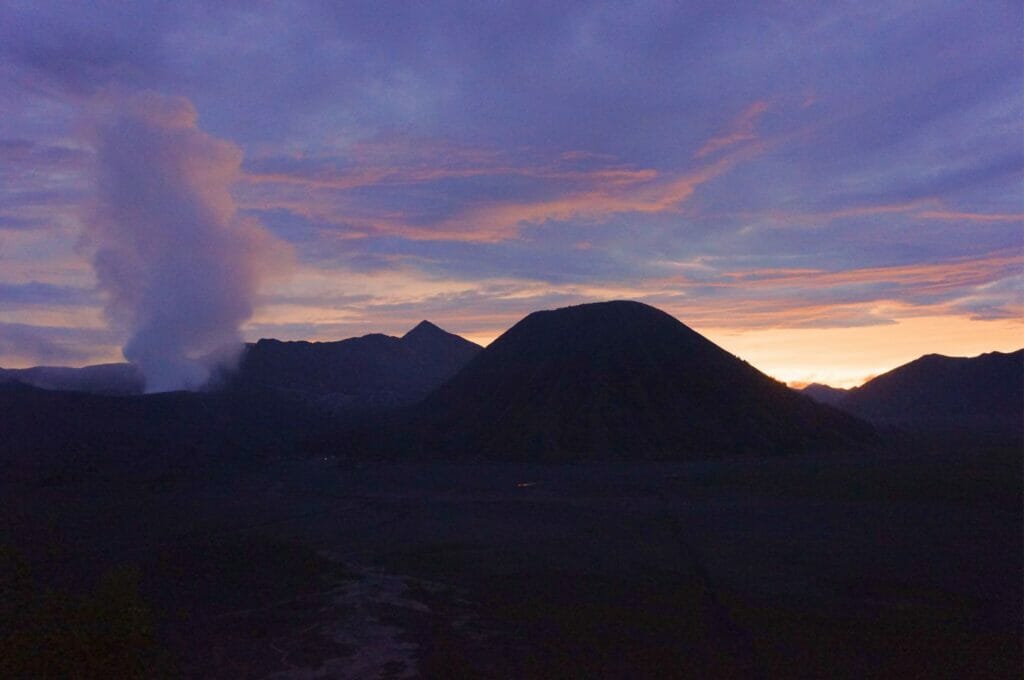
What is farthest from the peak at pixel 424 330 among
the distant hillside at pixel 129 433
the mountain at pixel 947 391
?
the mountain at pixel 947 391

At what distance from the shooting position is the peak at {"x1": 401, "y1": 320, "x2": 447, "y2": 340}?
6668 inches

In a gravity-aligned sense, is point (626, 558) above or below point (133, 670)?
below

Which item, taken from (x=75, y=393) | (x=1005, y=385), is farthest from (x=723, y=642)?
(x=1005, y=385)

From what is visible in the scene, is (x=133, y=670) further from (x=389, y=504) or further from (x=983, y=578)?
(x=389, y=504)

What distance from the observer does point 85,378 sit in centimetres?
12144

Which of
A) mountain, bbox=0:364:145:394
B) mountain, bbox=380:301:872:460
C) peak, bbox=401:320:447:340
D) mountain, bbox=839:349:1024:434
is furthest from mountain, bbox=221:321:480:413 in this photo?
mountain, bbox=839:349:1024:434

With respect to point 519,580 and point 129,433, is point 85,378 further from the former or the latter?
point 519,580

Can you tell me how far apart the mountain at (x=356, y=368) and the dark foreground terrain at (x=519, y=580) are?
7057cm

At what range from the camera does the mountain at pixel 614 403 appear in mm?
69875

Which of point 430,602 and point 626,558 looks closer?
point 430,602

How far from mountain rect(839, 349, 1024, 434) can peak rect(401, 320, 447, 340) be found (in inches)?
3747

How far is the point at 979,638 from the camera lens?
55.3 ft

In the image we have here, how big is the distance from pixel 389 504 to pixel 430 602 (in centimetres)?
2006

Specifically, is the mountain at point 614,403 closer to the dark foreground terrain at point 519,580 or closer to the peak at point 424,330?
the dark foreground terrain at point 519,580
